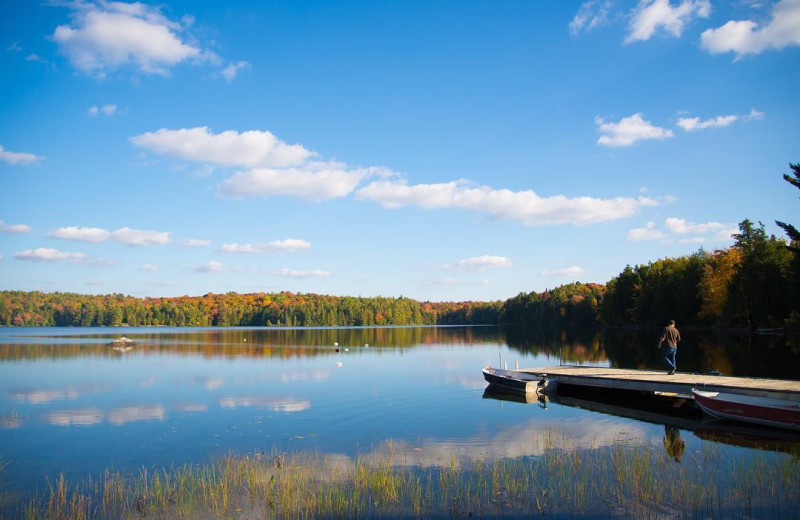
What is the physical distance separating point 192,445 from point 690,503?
1416 cm

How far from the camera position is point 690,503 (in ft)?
35.7

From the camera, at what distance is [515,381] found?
26703mm

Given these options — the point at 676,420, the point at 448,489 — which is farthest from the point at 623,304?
the point at 448,489

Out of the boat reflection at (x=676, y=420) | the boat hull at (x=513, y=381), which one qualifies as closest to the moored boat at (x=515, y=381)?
the boat hull at (x=513, y=381)

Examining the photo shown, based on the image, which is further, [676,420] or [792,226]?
[792,226]

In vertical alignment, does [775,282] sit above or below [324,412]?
above

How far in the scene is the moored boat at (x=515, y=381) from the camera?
2634 centimetres

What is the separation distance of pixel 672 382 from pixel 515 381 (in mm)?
7267

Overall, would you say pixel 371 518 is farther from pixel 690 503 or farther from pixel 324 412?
pixel 324 412

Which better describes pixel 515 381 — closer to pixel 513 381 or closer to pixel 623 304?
pixel 513 381

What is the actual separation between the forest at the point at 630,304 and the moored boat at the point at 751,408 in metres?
19.2

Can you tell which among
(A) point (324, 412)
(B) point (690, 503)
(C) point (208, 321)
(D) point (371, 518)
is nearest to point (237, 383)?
(A) point (324, 412)

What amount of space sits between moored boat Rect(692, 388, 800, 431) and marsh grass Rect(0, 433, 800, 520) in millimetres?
3394

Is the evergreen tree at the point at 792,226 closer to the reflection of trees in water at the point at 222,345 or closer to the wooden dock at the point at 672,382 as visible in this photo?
the wooden dock at the point at 672,382
